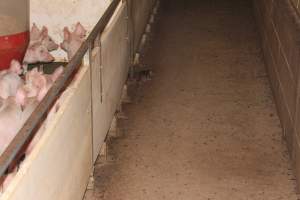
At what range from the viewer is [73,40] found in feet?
10.7

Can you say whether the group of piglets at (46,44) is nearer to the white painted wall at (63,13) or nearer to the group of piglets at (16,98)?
the white painted wall at (63,13)

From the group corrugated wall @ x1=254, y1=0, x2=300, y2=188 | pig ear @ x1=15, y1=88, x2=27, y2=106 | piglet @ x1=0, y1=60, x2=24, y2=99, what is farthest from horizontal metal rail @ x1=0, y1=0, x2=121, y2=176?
corrugated wall @ x1=254, y1=0, x2=300, y2=188

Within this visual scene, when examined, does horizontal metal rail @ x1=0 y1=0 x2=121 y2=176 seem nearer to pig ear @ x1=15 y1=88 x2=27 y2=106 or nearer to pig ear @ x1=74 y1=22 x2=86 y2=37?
pig ear @ x1=15 y1=88 x2=27 y2=106

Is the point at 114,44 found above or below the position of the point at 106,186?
above

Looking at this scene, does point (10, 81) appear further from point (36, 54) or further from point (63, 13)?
point (63, 13)

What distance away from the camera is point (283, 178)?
279cm

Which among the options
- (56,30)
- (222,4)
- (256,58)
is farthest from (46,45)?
(222,4)

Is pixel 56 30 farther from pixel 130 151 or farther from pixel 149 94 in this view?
Answer: pixel 130 151

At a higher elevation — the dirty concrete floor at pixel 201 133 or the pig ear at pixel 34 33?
the pig ear at pixel 34 33

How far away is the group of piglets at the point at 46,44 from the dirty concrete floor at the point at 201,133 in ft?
1.80

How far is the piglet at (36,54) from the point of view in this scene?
10.8ft

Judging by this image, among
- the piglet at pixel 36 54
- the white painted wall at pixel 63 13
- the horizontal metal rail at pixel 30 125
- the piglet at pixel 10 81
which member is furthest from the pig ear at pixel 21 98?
the white painted wall at pixel 63 13

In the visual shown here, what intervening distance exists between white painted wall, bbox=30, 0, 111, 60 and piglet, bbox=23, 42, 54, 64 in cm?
41

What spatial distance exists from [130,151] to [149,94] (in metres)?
0.87
